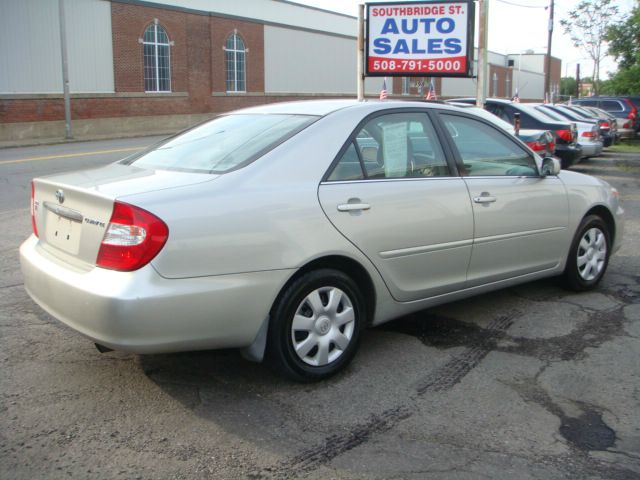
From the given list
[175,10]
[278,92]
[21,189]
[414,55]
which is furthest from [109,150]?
[278,92]

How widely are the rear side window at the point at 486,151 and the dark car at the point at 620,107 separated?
23.0 m

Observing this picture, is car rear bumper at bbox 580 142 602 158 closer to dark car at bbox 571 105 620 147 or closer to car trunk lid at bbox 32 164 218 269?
dark car at bbox 571 105 620 147

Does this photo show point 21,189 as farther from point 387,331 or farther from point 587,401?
point 587,401

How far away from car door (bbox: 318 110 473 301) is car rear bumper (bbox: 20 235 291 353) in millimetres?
687

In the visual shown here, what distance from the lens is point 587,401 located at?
12.5 feet

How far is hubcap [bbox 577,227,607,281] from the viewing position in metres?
5.76

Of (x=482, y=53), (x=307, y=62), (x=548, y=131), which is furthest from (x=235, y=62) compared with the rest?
(x=548, y=131)

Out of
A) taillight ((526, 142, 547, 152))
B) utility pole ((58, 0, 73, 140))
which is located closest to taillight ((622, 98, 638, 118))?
taillight ((526, 142, 547, 152))

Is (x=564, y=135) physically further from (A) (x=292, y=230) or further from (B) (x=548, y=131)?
(A) (x=292, y=230)

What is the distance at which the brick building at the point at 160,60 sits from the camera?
88.0ft

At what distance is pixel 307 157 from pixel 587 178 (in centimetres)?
298

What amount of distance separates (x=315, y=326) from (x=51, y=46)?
27214mm

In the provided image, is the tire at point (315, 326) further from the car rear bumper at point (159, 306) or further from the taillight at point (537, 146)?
the taillight at point (537, 146)

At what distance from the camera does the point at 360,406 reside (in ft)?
12.1
